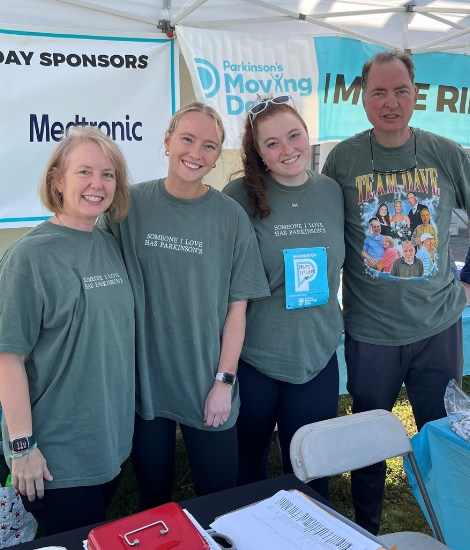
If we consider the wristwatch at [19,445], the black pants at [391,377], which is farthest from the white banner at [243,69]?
the wristwatch at [19,445]

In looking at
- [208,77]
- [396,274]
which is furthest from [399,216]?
[208,77]

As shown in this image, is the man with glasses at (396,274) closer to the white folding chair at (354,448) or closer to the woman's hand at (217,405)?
the white folding chair at (354,448)

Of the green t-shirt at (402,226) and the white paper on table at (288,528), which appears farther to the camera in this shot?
the green t-shirt at (402,226)

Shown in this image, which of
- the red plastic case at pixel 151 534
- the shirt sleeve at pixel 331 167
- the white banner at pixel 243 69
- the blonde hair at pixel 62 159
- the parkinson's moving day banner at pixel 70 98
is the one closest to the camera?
the red plastic case at pixel 151 534

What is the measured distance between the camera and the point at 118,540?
2.85 ft

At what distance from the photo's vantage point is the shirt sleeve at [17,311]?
4.20 feet

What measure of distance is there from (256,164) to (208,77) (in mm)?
1579

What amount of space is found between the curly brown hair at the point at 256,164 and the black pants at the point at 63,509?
39.9 inches

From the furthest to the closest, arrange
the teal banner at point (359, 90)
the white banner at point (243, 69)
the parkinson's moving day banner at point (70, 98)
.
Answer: the teal banner at point (359, 90), the white banner at point (243, 69), the parkinson's moving day banner at point (70, 98)

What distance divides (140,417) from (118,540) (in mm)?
746

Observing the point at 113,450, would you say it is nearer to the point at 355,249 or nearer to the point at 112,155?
the point at 112,155

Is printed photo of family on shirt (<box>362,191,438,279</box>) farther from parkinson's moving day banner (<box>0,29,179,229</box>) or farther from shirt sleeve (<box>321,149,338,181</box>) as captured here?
parkinson's moving day banner (<box>0,29,179,229</box>)

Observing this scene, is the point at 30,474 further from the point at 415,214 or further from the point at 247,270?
the point at 415,214

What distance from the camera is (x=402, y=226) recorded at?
6.29 feet
